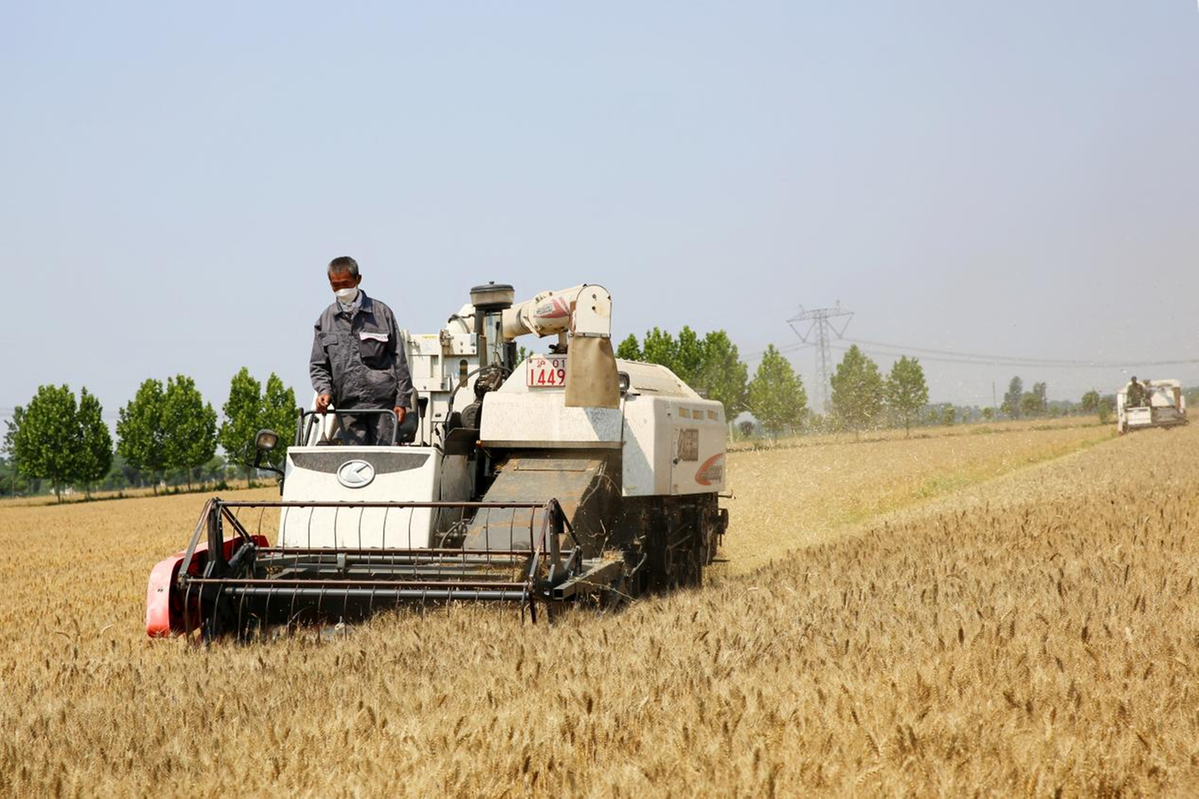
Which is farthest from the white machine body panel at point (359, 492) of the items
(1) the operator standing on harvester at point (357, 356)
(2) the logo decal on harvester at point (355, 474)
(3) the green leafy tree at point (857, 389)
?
(3) the green leafy tree at point (857, 389)

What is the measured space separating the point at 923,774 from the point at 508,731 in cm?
139

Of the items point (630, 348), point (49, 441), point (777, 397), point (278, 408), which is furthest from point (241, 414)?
point (777, 397)

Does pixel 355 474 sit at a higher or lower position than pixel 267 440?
lower

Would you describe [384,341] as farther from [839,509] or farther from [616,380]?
[839,509]

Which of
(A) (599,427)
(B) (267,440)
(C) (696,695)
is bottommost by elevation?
(C) (696,695)

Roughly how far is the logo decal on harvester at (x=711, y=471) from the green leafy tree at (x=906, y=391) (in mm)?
78132

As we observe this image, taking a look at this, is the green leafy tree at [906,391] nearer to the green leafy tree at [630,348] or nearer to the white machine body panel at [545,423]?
the green leafy tree at [630,348]

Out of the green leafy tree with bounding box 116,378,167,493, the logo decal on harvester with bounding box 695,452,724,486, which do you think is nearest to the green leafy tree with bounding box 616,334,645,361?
the green leafy tree with bounding box 116,378,167,493

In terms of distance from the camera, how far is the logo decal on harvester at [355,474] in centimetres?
803

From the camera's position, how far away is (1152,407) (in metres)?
44.9

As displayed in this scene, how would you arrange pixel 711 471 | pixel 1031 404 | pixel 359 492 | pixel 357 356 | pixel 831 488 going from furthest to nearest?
pixel 1031 404
pixel 831 488
pixel 711 471
pixel 357 356
pixel 359 492

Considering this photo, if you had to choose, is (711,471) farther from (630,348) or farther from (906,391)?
(906,391)

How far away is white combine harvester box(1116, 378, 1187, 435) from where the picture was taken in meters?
44.8

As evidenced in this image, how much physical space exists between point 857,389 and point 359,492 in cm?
7937
